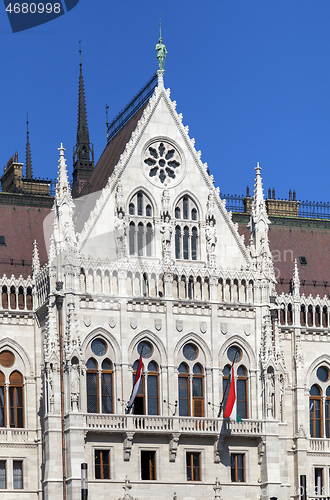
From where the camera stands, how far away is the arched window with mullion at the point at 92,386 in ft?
216

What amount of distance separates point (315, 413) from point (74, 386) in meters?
15.8

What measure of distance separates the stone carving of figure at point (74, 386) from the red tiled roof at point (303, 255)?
51.9 ft

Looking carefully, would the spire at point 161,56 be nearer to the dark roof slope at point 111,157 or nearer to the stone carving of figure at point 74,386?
the dark roof slope at point 111,157

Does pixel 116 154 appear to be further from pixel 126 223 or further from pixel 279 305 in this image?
pixel 279 305

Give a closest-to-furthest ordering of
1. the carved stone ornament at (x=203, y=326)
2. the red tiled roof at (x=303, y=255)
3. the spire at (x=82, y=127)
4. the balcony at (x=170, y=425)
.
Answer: the balcony at (x=170, y=425) < the carved stone ornament at (x=203, y=326) < the red tiled roof at (x=303, y=255) < the spire at (x=82, y=127)

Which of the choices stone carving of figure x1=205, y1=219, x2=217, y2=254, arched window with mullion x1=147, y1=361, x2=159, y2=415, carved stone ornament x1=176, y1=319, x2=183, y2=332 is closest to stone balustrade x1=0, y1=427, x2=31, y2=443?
arched window with mullion x1=147, y1=361, x2=159, y2=415

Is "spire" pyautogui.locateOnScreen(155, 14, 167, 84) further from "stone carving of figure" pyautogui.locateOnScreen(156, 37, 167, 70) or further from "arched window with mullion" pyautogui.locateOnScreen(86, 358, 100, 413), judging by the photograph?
"arched window with mullion" pyautogui.locateOnScreen(86, 358, 100, 413)

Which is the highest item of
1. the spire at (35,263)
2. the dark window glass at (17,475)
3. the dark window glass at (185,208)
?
the dark window glass at (185,208)

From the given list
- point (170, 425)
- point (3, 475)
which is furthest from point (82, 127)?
point (3, 475)

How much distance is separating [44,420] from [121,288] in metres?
7.83

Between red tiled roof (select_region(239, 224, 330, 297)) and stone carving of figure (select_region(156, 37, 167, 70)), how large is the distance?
12.2 meters

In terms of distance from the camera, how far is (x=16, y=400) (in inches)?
2699

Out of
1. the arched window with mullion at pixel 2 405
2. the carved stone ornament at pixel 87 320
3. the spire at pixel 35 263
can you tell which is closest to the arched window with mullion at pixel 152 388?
the carved stone ornament at pixel 87 320

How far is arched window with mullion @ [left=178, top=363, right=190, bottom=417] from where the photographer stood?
67438 millimetres
